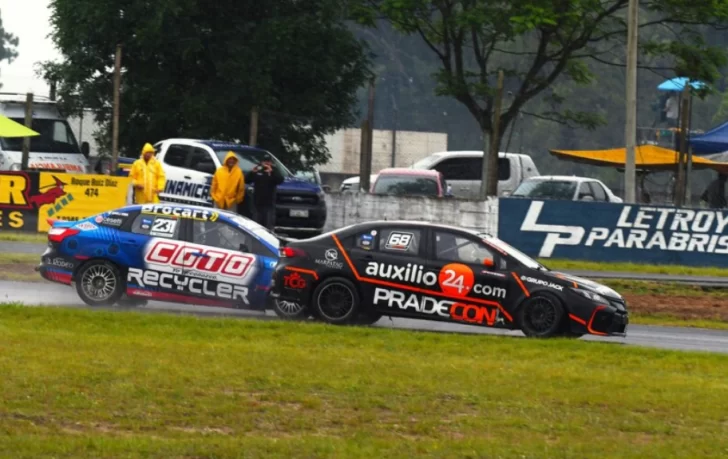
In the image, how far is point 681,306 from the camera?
21.4m

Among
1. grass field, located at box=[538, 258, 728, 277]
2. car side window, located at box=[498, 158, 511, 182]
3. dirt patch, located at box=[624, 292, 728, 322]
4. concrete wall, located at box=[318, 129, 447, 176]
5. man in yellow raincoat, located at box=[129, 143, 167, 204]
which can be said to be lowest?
dirt patch, located at box=[624, 292, 728, 322]

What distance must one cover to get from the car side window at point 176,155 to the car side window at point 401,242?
1148 cm

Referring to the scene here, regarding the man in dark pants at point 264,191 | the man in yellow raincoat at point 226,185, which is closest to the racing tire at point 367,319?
the man in yellow raincoat at point 226,185

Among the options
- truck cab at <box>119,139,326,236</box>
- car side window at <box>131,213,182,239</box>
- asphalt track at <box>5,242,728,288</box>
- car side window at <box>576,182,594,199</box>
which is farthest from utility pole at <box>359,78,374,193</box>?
car side window at <box>131,213,182,239</box>

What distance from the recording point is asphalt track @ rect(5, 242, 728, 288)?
77.6 feet

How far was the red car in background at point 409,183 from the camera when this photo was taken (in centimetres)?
3145

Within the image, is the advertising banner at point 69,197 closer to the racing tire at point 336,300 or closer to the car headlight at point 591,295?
the racing tire at point 336,300

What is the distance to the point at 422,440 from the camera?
9430mm

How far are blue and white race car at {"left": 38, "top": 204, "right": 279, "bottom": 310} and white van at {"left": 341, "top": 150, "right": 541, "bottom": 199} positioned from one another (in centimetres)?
1857

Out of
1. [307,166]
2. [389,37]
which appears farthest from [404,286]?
[389,37]

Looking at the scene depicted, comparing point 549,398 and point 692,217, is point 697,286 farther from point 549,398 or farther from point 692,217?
point 549,398

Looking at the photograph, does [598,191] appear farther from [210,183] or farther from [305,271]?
[305,271]

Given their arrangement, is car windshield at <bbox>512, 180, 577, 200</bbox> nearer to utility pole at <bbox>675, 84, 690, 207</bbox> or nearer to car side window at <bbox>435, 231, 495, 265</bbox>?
utility pole at <bbox>675, 84, 690, 207</bbox>

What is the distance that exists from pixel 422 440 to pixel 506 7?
2385cm
